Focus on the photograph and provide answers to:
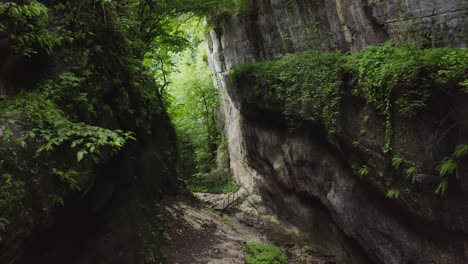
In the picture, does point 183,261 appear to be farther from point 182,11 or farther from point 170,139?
point 182,11

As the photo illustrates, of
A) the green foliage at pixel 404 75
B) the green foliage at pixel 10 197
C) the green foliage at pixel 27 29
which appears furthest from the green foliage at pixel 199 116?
the green foliage at pixel 10 197

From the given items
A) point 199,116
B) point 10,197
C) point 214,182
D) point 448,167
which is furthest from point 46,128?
point 199,116

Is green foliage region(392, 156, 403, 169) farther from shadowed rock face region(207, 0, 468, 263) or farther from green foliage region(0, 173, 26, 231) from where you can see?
green foliage region(0, 173, 26, 231)

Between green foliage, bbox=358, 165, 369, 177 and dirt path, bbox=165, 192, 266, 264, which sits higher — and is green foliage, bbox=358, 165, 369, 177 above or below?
above

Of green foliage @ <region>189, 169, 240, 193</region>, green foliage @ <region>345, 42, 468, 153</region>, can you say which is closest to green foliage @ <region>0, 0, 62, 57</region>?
green foliage @ <region>345, 42, 468, 153</region>

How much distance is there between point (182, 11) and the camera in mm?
12797

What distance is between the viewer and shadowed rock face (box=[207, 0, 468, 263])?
24.3 ft

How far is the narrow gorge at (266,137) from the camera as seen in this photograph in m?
5.41

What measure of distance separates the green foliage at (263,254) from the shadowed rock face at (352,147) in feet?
6.87

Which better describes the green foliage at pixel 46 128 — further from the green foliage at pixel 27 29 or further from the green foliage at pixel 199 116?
the green foliage at pixel 199 116

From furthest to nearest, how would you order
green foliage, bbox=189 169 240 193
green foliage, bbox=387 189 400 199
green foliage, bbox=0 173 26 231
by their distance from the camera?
green foliage, bbox=189 169 240 193, green foliage, bbox=387 189 400 199, green foliage, bbox=0 173 26 231

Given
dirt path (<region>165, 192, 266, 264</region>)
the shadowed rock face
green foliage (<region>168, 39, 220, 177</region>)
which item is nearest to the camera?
the shadowed rock face

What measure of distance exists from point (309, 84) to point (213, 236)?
6.50m

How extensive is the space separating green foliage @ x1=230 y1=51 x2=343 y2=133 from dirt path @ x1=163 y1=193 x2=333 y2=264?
5241 mm
